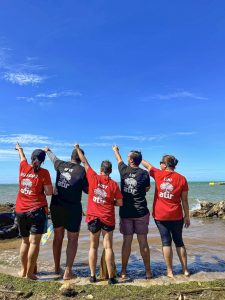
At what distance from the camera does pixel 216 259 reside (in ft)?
29.4

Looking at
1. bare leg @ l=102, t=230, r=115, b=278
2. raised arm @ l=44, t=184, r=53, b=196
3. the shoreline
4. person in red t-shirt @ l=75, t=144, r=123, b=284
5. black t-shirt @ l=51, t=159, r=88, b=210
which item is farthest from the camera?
black t-shirt @ l=51, t=159, r=88, b=210

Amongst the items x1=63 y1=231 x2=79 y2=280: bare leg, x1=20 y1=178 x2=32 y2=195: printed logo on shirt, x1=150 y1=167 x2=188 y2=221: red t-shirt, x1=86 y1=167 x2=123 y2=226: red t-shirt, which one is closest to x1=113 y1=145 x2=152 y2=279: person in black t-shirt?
x1=150 y1=167 x2=188 y2=221: red t-shirt

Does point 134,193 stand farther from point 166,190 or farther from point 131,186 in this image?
point 166,190

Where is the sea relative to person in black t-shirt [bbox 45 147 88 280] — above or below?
below

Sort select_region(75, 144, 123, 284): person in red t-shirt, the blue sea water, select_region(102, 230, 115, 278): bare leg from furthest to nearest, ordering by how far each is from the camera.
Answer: the blue sea water
select_region(75, 144, 123, 284): person in red t-shirt
select_region(102, 230, 115, 278): bare leg

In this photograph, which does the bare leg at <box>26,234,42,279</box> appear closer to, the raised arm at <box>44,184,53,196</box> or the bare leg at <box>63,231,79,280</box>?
the bare leg at <box>63,231,79,280</box>

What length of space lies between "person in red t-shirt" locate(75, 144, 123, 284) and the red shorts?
0.46 meters

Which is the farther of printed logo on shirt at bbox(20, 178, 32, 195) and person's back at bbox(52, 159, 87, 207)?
person's back at bbox(52, 159, 87, 207)

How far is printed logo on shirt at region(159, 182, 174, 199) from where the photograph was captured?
698cm

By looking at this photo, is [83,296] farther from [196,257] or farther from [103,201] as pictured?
[196,257]

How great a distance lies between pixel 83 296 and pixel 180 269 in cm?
291

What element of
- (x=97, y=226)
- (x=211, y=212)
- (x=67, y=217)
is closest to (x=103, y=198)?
(x=97, y=226)

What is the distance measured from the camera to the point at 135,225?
22.9 feet

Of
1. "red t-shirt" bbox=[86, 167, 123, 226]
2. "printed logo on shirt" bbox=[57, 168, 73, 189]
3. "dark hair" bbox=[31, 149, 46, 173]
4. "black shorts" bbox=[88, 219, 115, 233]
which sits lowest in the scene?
"black shorts" bbox=[88, 219, 115, 233]
